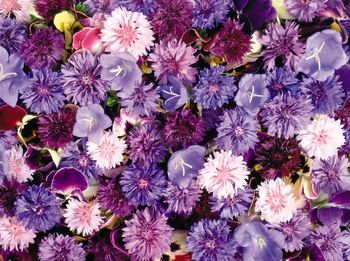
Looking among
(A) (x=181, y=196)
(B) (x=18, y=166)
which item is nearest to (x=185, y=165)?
(A) (x=181, y=196)

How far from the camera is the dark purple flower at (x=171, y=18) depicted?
0.74m

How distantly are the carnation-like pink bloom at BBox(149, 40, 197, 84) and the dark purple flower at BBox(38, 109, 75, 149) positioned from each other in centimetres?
15

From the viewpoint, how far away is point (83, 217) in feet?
2.46

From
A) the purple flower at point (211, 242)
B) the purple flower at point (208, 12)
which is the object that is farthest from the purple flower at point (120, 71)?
the purple flower at point (211, 242)

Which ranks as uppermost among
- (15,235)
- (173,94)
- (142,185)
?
A: (173,94)

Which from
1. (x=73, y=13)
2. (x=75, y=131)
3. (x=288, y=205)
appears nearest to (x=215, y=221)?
(x=288, y=205)

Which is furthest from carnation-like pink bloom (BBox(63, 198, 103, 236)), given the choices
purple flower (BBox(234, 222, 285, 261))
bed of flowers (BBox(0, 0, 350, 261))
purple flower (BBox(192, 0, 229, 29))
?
purple flower (BBox(192, 0, 229, 29))

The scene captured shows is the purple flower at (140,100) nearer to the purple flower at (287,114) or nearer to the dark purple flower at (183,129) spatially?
the dark purple flower at (183,129)

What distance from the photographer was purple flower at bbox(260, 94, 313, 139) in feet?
2.44

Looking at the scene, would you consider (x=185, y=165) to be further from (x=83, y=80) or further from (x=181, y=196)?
(x=83, y=80)

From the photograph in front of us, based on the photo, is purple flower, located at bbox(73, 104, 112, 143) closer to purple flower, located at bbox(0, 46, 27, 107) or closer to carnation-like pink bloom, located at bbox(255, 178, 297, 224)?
purple flower, located at bbox(0, 46, 27, 107)

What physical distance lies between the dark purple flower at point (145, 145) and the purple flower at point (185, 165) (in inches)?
0.9

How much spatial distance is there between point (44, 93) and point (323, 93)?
41 centimetres

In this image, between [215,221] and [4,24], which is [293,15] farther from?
[4,24]
